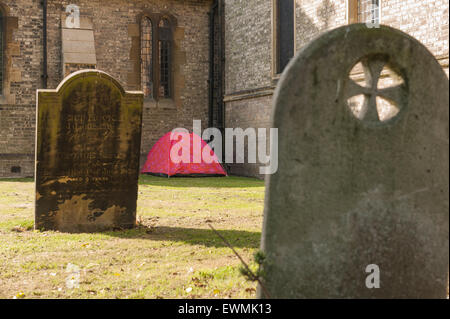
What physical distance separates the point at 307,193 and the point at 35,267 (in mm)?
3515

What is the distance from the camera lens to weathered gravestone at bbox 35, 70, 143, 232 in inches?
265

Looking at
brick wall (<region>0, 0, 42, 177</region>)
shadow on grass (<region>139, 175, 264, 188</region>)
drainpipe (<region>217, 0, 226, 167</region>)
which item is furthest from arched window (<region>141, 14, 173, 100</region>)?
shadow on grass (<region>139, 175, 264, 188</region>)

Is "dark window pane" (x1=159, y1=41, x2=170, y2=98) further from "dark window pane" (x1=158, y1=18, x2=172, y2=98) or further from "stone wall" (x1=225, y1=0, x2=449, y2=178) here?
"stone wall" (x1=225, y1=0, x2=449, y2=178)

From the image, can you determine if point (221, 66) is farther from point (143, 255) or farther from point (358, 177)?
point (358, 177)

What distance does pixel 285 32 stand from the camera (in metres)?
16.9

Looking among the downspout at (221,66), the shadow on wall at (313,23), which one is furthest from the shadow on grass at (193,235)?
the downspout at (221,66)

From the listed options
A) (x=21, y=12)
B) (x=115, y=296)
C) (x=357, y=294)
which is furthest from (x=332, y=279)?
(x=21, y=12)

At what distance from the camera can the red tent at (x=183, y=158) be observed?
1711 cm

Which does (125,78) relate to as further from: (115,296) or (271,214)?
(271,214)

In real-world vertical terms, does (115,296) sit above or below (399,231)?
below

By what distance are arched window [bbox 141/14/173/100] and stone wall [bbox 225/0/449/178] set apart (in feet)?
7.01

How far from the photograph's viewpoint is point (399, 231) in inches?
116

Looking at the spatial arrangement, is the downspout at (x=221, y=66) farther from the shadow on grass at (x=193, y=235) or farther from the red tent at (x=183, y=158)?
the shadow on grass at (x=193, y=235)

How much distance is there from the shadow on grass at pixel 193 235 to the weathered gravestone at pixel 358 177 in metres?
3.21
